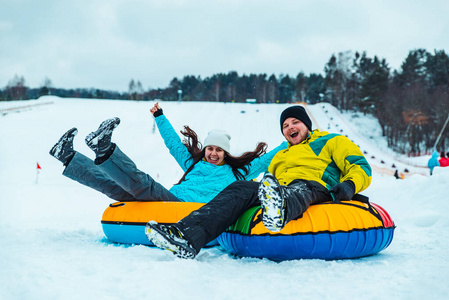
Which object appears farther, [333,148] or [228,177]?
[228,177]

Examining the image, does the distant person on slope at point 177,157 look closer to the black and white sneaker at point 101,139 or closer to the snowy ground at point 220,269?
the black and white sneaker at point 101,139

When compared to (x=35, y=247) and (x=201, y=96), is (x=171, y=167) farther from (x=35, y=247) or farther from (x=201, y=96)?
(x=201, y=96)

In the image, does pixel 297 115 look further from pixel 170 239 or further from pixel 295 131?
pixel 170 239

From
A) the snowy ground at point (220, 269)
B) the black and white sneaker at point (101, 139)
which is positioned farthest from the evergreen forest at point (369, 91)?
the black and white sneaker at point (101, 139)

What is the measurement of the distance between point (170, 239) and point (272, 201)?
0.54m

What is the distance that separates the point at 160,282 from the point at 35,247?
42.4 inches

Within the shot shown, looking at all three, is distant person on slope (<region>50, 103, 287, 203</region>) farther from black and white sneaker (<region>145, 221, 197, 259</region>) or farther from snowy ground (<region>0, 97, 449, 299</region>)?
black and white sneaker (<region>145, 221, 197, 259</region>)

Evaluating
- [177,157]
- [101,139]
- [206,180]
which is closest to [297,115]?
[206,180]

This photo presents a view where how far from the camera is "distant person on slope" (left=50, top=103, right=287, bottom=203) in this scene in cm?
235

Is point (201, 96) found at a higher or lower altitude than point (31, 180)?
higher

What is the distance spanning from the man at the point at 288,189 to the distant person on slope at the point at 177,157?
477 mm

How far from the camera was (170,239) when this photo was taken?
6.09ft

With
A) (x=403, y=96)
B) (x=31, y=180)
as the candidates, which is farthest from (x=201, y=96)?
(x=31, y=180)

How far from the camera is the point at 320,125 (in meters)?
28.6
